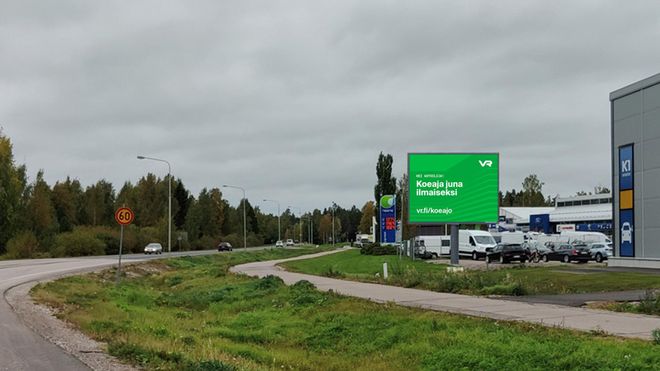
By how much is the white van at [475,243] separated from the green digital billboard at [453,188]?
2001 centimetres

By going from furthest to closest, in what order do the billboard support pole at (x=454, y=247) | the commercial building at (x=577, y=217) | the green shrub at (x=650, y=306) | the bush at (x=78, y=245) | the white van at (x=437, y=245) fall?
1. the commercial building at (x=577, y=217)
2. the bush at (x=78, y=245)
3. the white van at (x=437, y=245)
4. the billboard support pole at (x=454, y=247)
5. the green shrub at (x=650, y=306)

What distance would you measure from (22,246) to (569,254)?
5268cm

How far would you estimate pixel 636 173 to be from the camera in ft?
124

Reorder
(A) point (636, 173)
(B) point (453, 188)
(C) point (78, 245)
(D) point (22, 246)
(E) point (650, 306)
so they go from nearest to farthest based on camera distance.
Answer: (E) point (650, 306) → (B) point (453, 188) → (A) point (636, 173) → (D) point (22, 246) → (C) point (78, 245)

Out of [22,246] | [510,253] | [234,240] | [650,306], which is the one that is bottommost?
[234,240]

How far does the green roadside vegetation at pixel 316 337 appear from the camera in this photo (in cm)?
1011

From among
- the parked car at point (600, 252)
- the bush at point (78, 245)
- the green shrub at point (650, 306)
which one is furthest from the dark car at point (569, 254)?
the bush at point (78, 245)

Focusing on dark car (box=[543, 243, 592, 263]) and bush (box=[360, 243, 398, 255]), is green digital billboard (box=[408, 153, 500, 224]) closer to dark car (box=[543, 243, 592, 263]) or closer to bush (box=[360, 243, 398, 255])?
dark car (box=[543, 243, 592, 263])

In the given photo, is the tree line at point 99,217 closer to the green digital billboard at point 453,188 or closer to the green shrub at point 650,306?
the green digital billboard at point 453,188

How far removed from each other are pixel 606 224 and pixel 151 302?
78.2 m

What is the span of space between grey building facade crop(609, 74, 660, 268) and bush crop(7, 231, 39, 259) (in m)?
55.2

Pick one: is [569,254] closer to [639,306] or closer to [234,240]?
[639,306]

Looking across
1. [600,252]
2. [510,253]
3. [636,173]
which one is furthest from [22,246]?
[636,173]

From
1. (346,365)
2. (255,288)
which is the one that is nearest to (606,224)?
(255,288)
